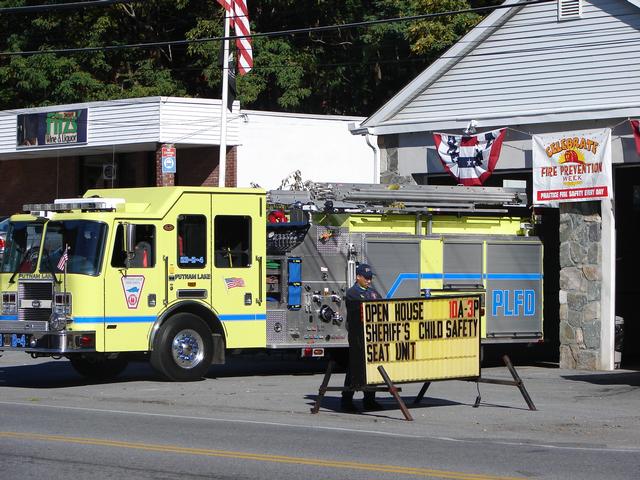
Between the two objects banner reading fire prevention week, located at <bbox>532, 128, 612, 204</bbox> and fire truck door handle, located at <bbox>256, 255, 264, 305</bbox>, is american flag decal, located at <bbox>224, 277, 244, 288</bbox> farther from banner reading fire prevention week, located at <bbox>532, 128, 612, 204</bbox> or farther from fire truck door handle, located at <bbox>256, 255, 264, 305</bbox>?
banner reading fire prevention week, located at <bbox>532, 128, 612, 204</bbox>

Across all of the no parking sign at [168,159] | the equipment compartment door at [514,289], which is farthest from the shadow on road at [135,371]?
the no parking sign at [168,159]

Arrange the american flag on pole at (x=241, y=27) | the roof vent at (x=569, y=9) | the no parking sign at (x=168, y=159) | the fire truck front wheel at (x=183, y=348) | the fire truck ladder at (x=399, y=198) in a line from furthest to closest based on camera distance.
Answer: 1. the no parking sign at (x=168, y=159)
2. the american flag on pole at (x=241, y=27)
3. the roof vent at (x=569, y=9)
4. the fire truck ladder at (x=399, y=198)
5. the fire truck front wheel at (x=183, y=348)

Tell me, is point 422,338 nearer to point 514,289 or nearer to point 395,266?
point 395,266

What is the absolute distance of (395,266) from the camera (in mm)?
19594

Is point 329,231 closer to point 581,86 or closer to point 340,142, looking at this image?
point 581,86

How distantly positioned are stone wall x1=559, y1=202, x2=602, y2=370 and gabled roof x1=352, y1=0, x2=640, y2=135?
69.6 inches

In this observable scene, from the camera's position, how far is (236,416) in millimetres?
14078

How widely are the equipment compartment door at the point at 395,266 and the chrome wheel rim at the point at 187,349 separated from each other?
315 cm

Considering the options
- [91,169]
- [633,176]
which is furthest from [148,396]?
[91,169]

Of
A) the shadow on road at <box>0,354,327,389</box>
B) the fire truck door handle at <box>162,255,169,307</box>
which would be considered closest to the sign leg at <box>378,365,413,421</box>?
the fire truck door handle at <box>162,255,169,307</box>

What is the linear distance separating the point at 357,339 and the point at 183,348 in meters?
4.41

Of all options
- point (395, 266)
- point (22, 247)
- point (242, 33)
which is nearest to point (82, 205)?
point (22, 247)

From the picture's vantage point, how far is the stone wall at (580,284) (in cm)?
2095

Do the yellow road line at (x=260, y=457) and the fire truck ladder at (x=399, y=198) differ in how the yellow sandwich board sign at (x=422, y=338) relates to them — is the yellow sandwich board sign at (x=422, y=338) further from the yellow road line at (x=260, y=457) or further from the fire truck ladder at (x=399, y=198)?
the fire truck ladder at (x=399, y=198)
